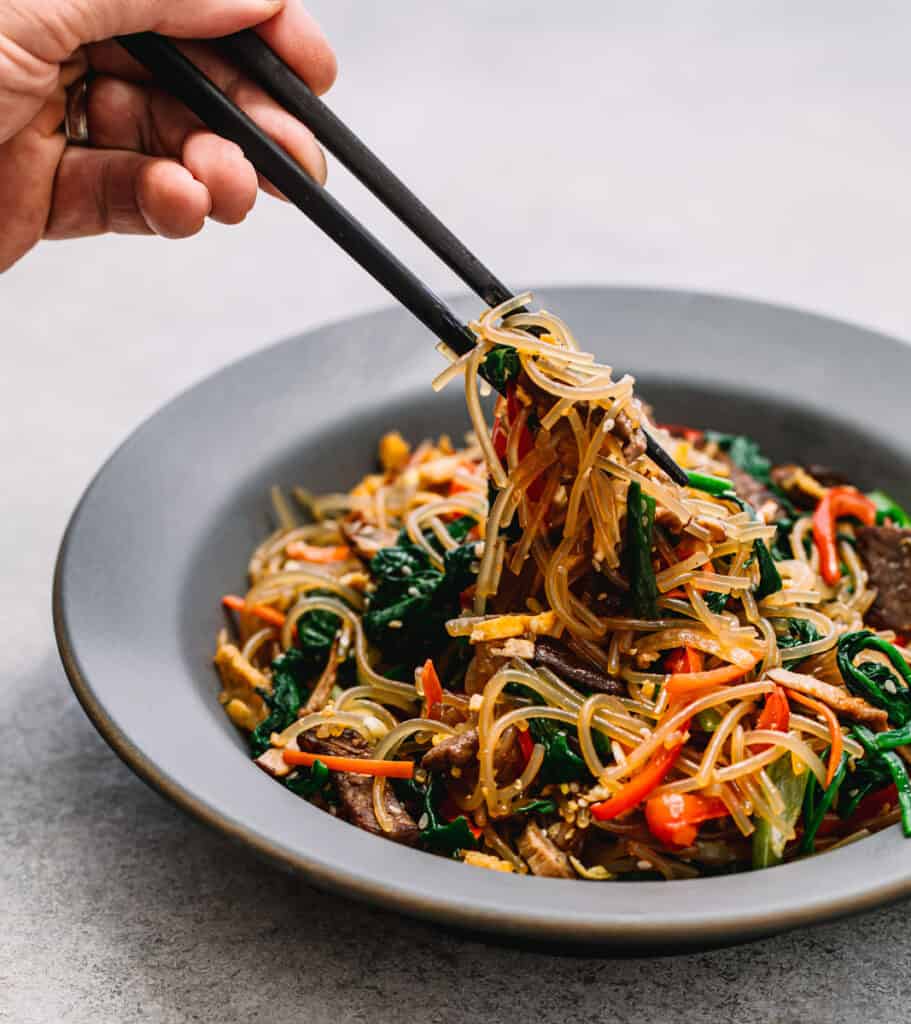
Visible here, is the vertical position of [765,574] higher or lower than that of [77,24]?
lower

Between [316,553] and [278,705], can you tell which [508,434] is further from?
[316,553]

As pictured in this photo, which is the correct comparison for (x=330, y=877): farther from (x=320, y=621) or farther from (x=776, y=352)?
(x=776, y=352)

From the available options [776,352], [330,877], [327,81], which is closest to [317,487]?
[327,81]

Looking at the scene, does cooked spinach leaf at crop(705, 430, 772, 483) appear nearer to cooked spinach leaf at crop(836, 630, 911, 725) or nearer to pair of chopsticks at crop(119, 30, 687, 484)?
cooked spinach leaf at crop(836, 630, 911, 725)

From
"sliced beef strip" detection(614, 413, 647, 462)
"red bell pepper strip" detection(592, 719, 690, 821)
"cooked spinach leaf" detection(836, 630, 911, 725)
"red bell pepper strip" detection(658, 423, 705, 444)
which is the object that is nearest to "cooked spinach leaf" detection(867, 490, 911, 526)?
"red bell pepper strip" detection(658, 423, 705, 444)

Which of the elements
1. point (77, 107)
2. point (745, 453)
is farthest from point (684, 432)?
point (77, 107)

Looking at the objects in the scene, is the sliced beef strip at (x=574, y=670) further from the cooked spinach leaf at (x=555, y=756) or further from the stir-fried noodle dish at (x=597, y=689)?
the cooked spinach leaf at (x=555, y=756)

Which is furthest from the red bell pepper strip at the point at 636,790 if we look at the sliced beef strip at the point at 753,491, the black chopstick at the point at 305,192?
the sliced beef strip at the point at 753,491
